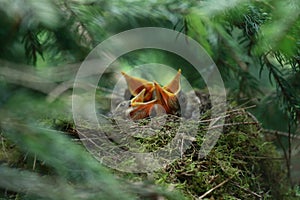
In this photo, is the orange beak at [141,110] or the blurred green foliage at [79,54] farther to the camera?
the orange beak at [141,110]

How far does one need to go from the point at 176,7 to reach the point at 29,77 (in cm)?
40

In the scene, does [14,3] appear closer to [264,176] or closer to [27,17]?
[27,17]

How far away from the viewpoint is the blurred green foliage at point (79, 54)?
526 mm

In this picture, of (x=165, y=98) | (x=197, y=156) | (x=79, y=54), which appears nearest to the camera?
(x=79, y=54)

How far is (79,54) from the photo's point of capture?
97 cm

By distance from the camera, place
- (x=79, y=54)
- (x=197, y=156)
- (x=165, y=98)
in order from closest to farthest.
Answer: (x=79, y=54), (x=197, y=156), (x=165, y=98)

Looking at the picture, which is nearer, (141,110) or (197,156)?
(197,156)

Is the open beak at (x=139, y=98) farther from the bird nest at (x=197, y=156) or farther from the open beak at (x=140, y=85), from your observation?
the bird nest at (x=197, y=156)

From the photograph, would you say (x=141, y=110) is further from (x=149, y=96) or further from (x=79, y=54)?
(x=79, y=54)

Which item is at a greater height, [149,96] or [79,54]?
[79,54]

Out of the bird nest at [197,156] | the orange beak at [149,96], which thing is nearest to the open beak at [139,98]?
the orange beak at [149,96]

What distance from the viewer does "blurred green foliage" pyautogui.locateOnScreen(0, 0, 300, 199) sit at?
0.53 metres

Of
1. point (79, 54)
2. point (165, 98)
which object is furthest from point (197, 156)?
point (79, 54)

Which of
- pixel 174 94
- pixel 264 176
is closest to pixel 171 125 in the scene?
pixel 174 94
